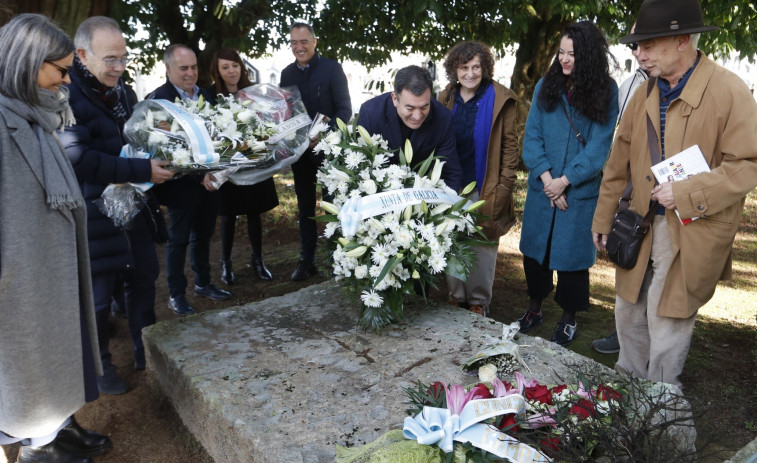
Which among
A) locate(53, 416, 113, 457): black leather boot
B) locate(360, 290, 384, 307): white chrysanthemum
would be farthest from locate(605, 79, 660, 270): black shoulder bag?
locate(53, 416, 113, 457): black leather boot

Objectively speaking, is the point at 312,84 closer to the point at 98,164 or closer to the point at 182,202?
the point at 182,202

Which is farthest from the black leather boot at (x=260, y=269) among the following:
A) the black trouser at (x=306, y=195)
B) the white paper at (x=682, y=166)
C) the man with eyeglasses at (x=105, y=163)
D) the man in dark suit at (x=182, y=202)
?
the white paper at (x=682, y=166)

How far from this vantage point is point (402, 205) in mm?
3141

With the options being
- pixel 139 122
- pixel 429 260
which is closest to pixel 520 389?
pixel 429 260

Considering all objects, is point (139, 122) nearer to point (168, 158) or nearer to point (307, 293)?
point (168, 158)

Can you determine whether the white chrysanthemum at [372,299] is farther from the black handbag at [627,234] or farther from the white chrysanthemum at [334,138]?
the black handbag at [627,234]

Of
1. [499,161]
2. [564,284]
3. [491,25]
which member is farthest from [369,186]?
[491,25]

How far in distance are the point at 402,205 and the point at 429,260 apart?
0.32 meters

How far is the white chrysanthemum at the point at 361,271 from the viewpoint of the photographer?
314cm

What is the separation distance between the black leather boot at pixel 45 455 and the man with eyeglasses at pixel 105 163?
0.72 meters

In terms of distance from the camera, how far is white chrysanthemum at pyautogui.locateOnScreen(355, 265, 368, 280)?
3.14 meters

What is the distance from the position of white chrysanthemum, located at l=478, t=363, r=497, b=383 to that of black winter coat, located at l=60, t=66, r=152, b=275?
203 centimetres

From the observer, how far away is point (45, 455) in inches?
104

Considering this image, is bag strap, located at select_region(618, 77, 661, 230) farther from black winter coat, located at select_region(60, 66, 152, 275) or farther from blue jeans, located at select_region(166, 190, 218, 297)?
blue jeans, located at select_region(166, 190, 218, 297)
